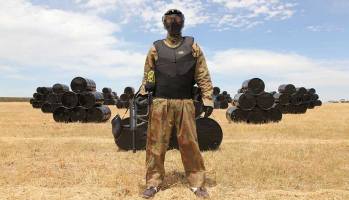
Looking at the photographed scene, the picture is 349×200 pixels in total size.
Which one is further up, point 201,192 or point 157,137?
point 157,137

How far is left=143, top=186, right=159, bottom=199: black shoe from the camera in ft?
22.9

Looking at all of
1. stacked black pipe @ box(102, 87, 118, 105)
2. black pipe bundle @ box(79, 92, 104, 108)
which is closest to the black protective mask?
black pipe bundle @ box(79, 92, 104, 108)

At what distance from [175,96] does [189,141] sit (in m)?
0.68

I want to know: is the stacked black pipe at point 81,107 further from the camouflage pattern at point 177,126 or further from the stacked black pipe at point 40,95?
the stacked black pipe at point 40,95

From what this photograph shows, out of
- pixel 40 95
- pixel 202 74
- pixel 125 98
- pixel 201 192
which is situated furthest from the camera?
pixel 125 98

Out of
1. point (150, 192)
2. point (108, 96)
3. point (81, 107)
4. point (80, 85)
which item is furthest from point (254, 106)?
point (108, 96)

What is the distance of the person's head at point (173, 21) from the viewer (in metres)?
7.19

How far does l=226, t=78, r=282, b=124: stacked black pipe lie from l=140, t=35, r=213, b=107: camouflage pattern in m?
16.5

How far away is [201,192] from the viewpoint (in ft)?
23.1

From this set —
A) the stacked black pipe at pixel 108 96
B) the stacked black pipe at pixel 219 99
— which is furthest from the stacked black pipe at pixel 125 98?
the stacked black pipe at pixel 219 99

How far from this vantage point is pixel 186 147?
7156 mm

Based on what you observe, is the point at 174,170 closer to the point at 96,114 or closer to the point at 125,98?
the point at 96,114

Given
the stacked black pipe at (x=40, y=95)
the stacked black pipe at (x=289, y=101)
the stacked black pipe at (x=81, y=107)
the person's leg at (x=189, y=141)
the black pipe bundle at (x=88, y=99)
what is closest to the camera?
the person's leg at (x=189, y=141)

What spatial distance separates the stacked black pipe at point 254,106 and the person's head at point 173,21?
1674 centimetres
